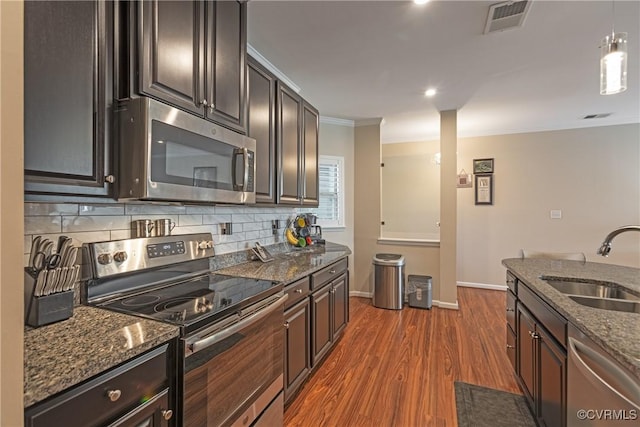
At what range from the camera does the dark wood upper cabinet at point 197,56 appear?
117 centimetres

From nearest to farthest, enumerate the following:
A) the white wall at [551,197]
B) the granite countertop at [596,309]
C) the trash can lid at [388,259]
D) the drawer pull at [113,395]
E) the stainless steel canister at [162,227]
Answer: the drawer pull at [113,395], the granite countertop at [596,309], the stainless steel canister at [162,227], the trash can lid at [388,259], the white wall at [551,197]

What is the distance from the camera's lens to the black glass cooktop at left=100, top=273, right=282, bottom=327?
112 centimetres

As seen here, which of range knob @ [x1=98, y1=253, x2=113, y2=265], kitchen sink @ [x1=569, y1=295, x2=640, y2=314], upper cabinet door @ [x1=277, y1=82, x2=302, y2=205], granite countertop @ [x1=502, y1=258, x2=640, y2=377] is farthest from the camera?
upper cabinet door @ [x1=277, y1=82, x2=302, y2=205]

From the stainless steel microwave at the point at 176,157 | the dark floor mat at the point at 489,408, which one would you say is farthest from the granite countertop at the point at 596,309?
the stainless steel microwave at the point at 176,157

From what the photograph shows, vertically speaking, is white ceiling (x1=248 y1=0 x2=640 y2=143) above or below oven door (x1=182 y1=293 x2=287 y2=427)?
above

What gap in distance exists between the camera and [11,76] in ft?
1.75

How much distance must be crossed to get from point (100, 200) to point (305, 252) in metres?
1.92

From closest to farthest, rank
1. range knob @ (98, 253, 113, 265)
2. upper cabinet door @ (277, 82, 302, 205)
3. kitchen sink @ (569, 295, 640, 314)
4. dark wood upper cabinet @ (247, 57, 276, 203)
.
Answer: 1. range knob @ (98, 253, 113, 265)
2. kitchen sink @ (569, 295, 640, 314)
3. dark wood upper cabinet @ (247, 57, 276, 203)
4. upper cabinet door @ (277, 82, 302, 205)

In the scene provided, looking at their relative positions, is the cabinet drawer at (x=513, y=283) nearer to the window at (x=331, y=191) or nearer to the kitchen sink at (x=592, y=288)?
the kitchen sink at (x=592, y=288)

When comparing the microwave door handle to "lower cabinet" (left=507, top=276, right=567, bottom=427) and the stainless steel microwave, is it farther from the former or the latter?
"lower cabinet" (left=507, top=276, right=567, bottom=427)

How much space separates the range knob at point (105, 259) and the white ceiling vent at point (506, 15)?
2607 mm

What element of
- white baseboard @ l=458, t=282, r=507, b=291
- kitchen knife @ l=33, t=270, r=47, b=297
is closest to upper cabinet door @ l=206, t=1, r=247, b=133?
kitchen knife @ l=33, t=270, r=47, b=297

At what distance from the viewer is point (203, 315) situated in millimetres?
1107

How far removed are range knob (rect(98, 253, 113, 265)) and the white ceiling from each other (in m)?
1.72
